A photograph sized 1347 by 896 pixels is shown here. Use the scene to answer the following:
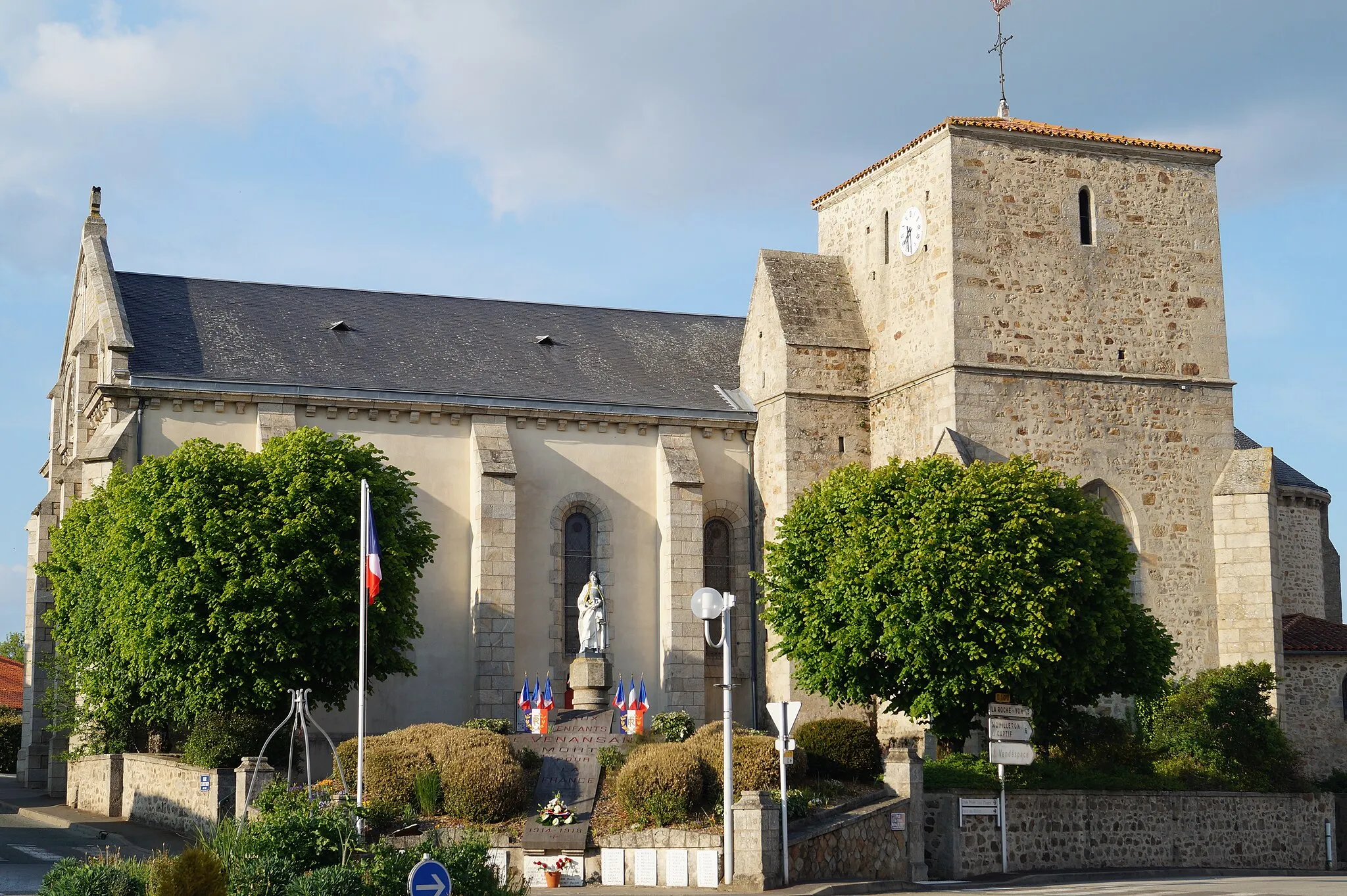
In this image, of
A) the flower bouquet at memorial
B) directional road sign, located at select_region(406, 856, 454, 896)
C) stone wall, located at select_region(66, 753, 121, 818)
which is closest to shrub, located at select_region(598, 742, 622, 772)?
the flower bouquet at memorial

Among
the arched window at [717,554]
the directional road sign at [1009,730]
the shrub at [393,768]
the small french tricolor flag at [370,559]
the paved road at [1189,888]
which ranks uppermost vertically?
the arched window at [717,554]

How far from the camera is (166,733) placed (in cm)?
3294

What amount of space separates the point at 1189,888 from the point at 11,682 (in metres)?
54.6

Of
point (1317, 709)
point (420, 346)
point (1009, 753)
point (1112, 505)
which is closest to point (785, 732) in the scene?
point (1009, 753)

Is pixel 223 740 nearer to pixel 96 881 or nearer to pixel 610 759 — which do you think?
pixel 610 759

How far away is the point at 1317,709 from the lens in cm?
3578

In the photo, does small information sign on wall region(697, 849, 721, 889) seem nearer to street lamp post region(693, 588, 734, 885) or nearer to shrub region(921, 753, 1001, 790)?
street lamp post region(693, 588, 734, 885)

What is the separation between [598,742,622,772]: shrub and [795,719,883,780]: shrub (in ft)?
9.53

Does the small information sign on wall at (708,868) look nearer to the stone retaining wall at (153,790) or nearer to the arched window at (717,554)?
the stone retaining wall at (153,790)

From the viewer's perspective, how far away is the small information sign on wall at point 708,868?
74.0ft

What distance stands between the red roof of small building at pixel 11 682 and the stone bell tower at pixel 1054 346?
126 feet

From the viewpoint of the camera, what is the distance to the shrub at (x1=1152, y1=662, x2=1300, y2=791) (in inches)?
1240

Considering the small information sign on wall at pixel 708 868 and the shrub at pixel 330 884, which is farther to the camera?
the small information sign on wall at pixel 708 868

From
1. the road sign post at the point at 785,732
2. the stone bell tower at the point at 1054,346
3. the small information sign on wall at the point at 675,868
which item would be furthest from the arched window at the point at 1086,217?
the small information sign on wall at the point at 675,868
